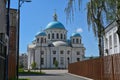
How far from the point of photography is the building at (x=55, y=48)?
12925 cm

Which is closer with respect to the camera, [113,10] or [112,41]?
[113,10]

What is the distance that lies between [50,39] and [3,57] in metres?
118

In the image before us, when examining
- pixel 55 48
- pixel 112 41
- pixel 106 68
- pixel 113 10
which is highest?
pixel 55 48

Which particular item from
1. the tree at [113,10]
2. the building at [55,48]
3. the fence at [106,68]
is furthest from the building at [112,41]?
the building at [55,48]

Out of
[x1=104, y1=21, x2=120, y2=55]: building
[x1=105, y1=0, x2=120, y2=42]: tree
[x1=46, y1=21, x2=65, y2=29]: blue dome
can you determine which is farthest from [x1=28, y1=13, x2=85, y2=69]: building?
[x1=105, y1=0, x2=120, y2=42]: tree

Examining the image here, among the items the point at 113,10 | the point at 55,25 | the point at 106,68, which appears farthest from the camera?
the point at 55,25

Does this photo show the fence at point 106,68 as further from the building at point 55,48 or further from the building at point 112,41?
the building at point 55,48

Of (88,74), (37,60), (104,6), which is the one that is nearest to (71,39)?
(37,60)

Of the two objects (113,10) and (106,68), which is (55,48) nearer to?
(106,68)

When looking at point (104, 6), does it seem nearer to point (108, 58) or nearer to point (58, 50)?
point (108, 58)

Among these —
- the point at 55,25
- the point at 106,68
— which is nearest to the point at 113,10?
the point at 106,68

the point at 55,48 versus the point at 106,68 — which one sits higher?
the point at 55,48

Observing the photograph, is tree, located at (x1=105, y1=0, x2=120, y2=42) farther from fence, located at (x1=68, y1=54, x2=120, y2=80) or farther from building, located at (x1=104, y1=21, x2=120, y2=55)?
building, located at (x1=104, y1=21, x2=120, y2=55)

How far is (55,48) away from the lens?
131 meters
